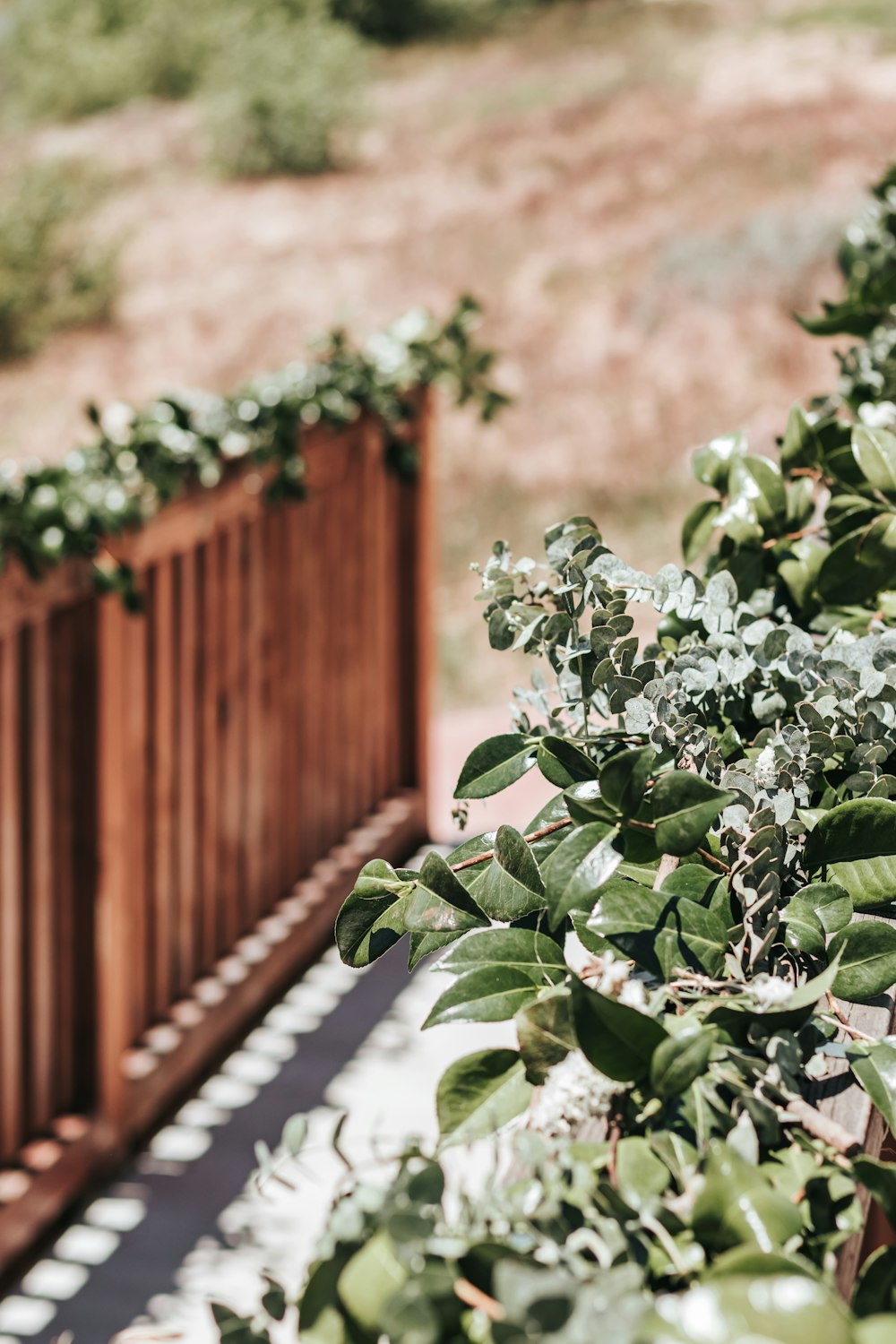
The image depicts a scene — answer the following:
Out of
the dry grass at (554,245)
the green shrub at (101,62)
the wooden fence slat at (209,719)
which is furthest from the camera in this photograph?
the green shrub at (101,62)

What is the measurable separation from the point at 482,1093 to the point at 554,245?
16.0 metres

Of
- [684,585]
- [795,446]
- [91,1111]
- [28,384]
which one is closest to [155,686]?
[91,1111]

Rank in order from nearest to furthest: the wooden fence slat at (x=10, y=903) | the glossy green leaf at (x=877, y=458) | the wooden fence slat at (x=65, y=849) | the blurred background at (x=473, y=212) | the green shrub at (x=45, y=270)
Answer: the glossy green leaf at (x=877, y=458), the wooden fence slat at (x=10, y=903), the wooden fence slat at (x=65, y=849), the blurred background at (x=473, y=212), the green shrub at (x=45, y=270)

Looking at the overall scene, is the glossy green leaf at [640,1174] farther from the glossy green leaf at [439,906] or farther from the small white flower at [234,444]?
the small white flower at [234,444]

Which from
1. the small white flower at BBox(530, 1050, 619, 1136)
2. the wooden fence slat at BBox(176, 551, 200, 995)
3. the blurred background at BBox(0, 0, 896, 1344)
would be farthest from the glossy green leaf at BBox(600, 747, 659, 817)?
the blurred background at BBox(0, 0, 896, 1344)

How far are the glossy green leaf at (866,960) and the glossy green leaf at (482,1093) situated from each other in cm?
15

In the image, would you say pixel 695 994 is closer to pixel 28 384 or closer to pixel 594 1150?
pixel 594 1150

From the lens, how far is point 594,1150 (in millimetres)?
524

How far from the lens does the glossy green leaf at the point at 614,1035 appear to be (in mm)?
513

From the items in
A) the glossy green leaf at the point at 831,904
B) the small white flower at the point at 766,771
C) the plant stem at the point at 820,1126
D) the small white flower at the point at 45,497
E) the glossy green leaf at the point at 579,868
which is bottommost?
the small white flower at the point at 45,497

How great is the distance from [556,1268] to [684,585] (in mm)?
412

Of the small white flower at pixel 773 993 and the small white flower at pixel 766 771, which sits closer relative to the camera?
the small white flower at pixel 773 993

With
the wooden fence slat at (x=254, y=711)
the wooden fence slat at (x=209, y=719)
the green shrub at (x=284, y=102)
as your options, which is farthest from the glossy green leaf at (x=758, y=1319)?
the green shrub at (x=284, y=102)

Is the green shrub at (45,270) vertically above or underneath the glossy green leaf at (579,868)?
underneath
